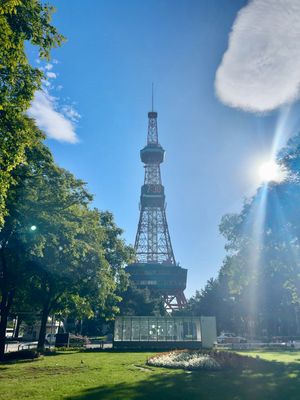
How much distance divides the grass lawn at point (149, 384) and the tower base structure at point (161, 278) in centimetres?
8021

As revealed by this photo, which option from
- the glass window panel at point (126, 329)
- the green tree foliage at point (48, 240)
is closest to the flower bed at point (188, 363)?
the green tree foliage at point (48, 240)

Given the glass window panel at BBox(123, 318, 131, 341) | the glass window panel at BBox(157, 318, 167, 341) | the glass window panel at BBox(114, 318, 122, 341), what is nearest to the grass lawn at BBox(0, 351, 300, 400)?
the glass window panel at BBox(157, 318, 167, 341)

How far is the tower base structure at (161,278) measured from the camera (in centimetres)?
9844

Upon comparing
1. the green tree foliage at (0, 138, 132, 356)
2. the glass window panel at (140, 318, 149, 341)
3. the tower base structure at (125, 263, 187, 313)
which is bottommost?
the glass window panel at (140, 318, 149, 341)

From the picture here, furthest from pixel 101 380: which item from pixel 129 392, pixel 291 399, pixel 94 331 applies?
pixel 94 331

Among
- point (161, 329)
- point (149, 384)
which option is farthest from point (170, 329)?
point (149, 384)

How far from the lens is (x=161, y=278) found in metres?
99.2

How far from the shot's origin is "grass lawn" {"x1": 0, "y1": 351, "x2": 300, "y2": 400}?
11969 millimetres

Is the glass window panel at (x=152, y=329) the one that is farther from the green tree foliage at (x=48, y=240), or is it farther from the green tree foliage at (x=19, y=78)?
the green tree foliage at (x=19, y=78)

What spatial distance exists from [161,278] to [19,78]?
295 feet

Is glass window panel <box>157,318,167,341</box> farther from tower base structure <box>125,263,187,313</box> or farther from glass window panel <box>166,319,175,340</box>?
tower base structure <box>125,263,187,313</box>

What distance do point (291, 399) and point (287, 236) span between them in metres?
19.3

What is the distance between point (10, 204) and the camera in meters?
21.6

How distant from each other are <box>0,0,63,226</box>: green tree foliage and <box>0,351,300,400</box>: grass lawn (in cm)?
730
